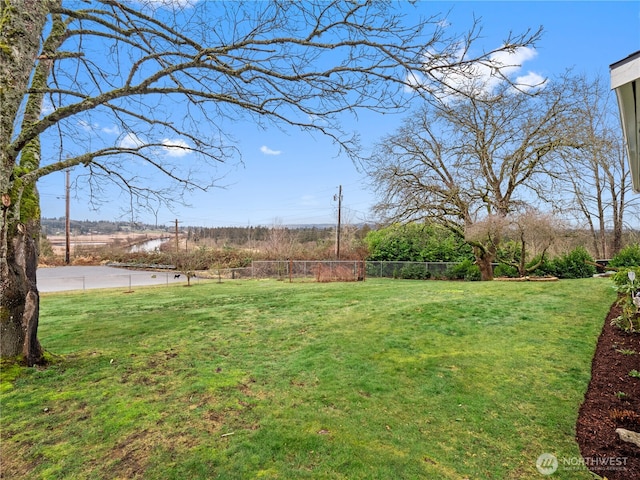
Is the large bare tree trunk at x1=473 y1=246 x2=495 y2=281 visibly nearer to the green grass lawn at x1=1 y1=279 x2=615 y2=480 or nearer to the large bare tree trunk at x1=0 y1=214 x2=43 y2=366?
the green grass lawn at x1=1 y1=279 x2=615 y2=480

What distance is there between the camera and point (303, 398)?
3275 mm

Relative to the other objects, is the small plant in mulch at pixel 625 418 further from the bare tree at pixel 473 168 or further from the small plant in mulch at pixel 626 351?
the bare tree at pixel 473 168

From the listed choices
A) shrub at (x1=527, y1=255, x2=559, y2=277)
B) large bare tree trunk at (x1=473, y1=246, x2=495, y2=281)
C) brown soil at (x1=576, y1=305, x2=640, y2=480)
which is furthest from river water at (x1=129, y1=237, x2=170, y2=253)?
brown soil at (x1=576, y1=305, x2=640, y2=480)

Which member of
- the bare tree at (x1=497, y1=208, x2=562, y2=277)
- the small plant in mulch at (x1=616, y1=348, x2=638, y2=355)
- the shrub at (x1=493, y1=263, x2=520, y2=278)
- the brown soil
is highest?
the bare tree at (x1=497, y1=208, x2=562, y2=277)

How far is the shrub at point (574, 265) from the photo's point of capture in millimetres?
13492

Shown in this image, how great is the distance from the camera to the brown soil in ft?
7.67

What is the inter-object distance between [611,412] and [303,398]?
116 inches

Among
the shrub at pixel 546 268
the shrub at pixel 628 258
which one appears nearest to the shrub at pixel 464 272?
the shrub at pixel 546 268

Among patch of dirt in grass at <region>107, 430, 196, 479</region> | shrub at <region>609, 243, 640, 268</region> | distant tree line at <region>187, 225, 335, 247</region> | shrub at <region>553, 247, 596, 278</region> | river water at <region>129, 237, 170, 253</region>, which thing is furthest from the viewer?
distant tree line at <region>187, 225, 335, 247</region>

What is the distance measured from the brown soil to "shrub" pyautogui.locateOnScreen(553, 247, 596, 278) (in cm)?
1038

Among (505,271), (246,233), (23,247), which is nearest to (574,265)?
(505,271)

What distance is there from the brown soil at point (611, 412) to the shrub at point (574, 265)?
10377 millimetres

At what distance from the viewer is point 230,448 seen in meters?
2.46

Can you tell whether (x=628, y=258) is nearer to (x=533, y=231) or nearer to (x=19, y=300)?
(x=533, y=231)
